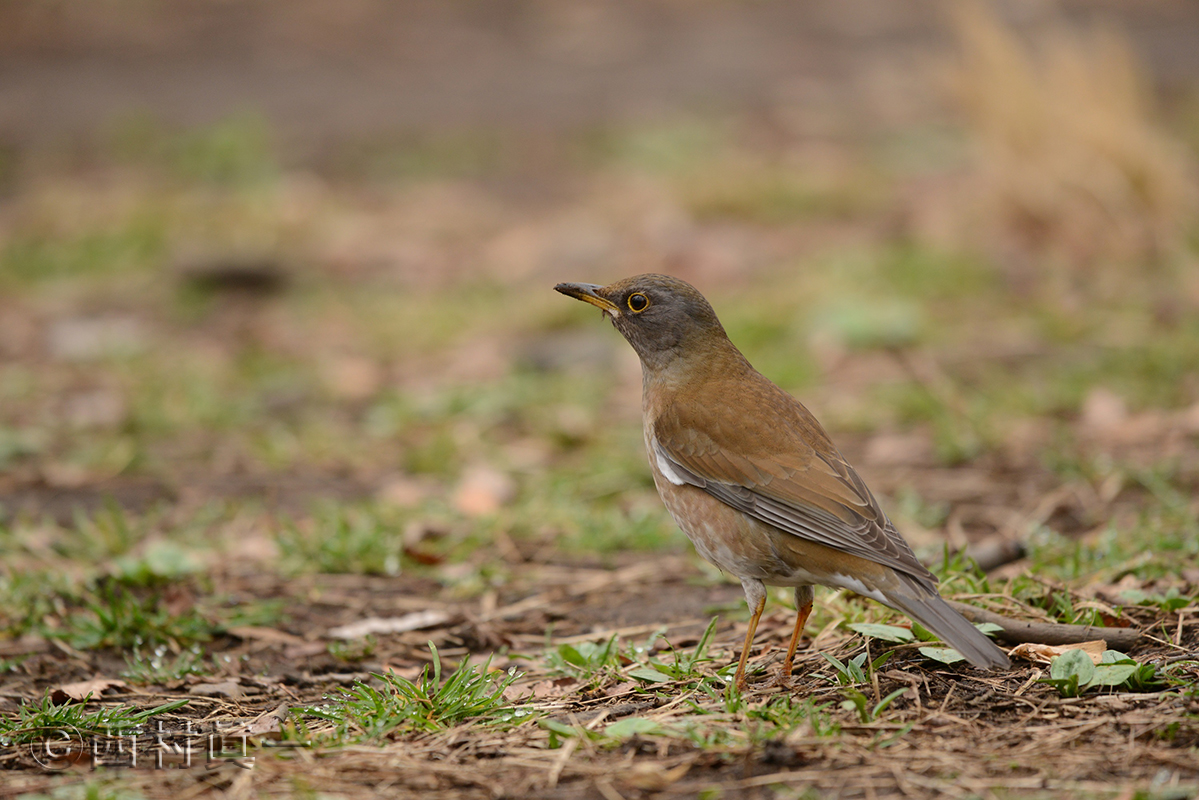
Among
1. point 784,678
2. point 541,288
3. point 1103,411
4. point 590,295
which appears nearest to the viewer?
point 784,678

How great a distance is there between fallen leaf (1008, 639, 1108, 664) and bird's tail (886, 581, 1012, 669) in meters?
0.20

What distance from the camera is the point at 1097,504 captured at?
19.9 feet

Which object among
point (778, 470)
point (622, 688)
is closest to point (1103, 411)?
point (778, 470)

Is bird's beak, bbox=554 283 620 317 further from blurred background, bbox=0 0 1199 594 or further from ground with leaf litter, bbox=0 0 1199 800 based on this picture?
blurred background, bbox=0 0 1199 594

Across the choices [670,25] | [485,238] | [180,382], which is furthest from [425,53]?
[180,382]

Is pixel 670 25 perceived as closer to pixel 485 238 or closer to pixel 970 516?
pixel 485 238

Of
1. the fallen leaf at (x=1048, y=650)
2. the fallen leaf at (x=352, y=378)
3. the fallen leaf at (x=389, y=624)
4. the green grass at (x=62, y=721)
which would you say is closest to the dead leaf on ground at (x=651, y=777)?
the fallen leaf at (x=1048, y=650)

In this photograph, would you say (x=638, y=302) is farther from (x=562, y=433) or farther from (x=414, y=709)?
(x=562, y=433)

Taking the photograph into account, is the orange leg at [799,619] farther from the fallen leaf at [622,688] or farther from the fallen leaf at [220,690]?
the fallen leaf at [220,690]

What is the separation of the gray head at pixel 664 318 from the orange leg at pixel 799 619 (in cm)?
108

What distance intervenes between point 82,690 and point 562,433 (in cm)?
367

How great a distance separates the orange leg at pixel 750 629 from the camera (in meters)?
3.93

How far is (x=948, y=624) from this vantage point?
3.66m

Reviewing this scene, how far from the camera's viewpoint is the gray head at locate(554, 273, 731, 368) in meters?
4.82
